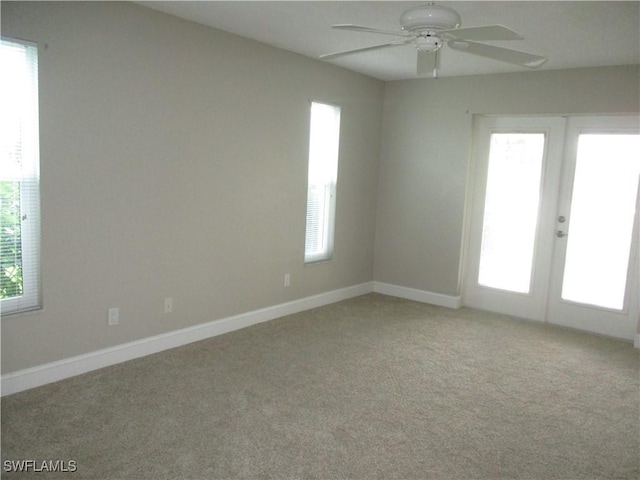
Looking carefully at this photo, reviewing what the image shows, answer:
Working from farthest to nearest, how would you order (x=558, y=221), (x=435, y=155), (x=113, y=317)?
1. (x=435, y=155)
2. (x=558, y=221)
3. (x=113, y=317)

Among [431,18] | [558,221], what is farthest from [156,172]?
[558,221]

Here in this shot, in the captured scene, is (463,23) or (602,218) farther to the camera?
(602,218)

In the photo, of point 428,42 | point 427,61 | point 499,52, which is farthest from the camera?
point 427,61

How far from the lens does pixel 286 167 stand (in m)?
4.71

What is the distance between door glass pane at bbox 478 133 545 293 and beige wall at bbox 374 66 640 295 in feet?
0.89

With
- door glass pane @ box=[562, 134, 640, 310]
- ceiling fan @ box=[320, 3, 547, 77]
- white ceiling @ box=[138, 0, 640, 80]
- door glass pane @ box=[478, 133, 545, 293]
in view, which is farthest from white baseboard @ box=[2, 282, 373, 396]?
ceiling fan @ box=[320, 3, 547, 77]

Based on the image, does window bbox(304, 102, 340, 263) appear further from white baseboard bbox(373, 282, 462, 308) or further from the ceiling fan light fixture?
the ceiling fan light fixture

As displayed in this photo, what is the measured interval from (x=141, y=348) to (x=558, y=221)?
3.93 meters

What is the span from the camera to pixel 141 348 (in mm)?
3742

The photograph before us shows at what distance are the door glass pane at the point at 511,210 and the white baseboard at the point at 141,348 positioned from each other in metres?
1.81

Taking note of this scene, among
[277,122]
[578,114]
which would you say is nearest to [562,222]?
[578,114]

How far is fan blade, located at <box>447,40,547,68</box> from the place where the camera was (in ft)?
8.12

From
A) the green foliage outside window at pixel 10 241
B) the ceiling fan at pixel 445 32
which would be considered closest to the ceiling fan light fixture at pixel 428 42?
the ceiling fan at pixel 445 32

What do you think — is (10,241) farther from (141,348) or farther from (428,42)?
(428,42)
